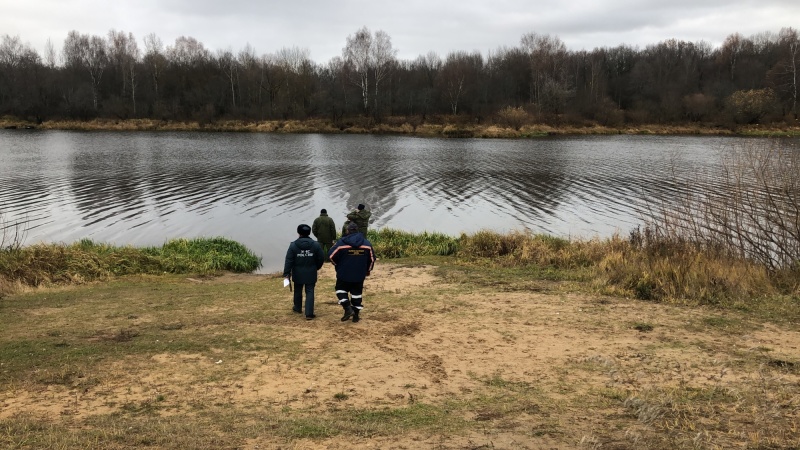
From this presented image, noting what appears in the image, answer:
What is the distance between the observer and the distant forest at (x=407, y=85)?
273 ft

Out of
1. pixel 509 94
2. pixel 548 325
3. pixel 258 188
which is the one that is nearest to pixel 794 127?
pixel 509 94

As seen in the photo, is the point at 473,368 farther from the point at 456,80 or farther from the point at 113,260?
the point at 456,80

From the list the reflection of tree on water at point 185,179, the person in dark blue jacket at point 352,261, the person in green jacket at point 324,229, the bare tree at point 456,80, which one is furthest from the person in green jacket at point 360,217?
the bare tree at point 456,80

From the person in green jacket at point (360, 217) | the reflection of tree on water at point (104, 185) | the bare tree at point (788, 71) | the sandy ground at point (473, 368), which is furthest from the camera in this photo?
the bare tree at point (788, 71)

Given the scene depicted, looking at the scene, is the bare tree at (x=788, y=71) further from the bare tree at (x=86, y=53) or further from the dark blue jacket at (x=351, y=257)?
the bare tree at (x=86, y=53)

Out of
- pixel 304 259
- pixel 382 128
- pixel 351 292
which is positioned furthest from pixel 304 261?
pixel 382 128

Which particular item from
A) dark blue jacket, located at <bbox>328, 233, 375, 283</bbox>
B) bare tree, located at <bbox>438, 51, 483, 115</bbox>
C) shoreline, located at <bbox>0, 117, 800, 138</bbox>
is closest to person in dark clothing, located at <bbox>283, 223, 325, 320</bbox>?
dark blue jacket, located at <bbox>328, 233, 375, 283</bbox>

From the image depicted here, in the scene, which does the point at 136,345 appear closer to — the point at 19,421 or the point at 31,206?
the point at 19,421

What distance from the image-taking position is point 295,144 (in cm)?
6059

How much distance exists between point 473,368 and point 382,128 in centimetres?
7410

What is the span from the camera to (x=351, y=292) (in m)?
10.0

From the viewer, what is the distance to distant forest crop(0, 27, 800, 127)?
83.2 m

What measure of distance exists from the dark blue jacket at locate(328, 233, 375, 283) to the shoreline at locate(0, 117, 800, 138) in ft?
213

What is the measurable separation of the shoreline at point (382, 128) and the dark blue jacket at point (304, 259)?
64810 millimetres
